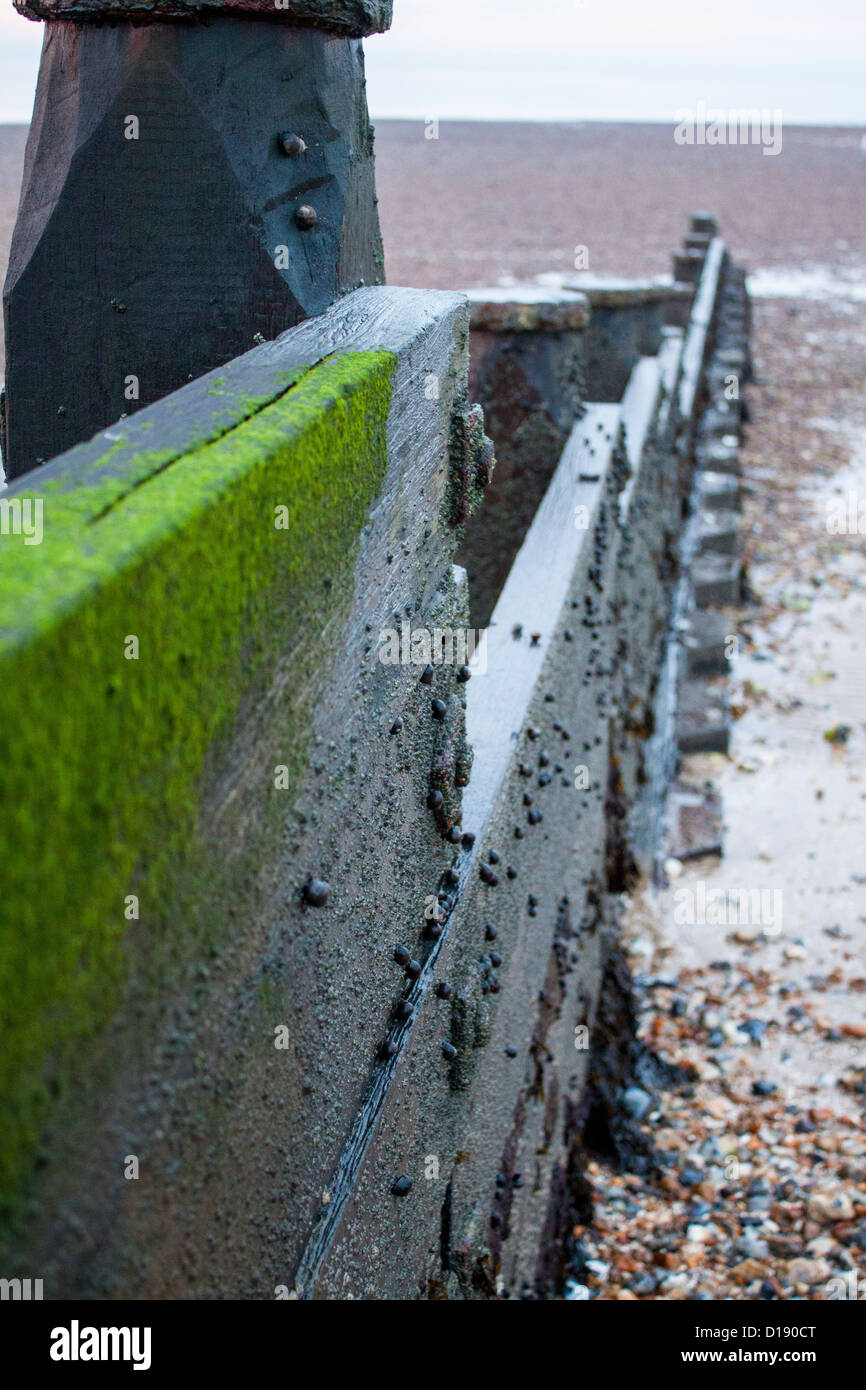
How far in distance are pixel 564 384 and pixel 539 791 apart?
185 cm

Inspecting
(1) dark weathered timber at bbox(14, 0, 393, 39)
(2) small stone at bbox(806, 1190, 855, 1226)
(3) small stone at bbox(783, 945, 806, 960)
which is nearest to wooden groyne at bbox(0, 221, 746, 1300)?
(1) dark weathered timber at bbox(14, 0, 393, 39)

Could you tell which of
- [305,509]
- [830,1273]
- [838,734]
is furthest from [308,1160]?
[838,734]

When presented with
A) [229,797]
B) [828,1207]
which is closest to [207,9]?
[229,797]

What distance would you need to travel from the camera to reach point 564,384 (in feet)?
14.9

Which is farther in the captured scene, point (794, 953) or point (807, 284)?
point (807, 284)

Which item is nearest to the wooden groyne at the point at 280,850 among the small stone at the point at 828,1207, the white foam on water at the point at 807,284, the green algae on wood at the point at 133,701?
the green algae on wood at the point at 133,701

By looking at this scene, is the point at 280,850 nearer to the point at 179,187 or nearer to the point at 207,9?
the point at 179,187

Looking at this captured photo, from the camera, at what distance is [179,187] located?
1997 mm

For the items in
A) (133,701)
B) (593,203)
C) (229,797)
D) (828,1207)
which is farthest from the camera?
(593,203)

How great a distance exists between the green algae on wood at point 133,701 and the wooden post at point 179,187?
1.96ft

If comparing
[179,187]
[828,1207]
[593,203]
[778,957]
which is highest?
[593,203]

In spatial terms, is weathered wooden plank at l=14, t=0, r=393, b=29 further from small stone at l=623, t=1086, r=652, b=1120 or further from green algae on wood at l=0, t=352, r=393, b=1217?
small stone at l=623, t=1086, r=652, b=1120

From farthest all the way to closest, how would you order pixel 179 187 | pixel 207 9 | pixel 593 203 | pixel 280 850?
pixel 593 203, pixel 179 187, pixel 207 9, pixel 280 850

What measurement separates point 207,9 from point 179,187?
250 mm
